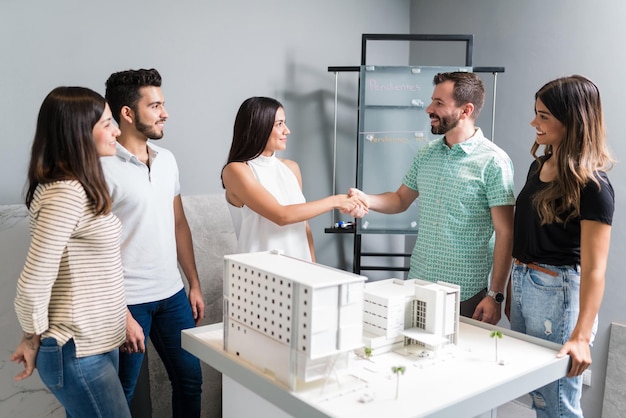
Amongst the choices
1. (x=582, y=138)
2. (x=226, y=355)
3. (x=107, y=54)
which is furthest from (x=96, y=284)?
(x=582, y=138)

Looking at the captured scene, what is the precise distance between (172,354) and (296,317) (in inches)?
40.0

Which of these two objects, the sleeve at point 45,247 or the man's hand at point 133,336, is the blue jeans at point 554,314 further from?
the sleeve at point 45,247

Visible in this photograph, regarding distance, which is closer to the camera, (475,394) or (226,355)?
(475,394)

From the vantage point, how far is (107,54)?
250 centimetres

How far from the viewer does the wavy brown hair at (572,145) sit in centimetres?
171

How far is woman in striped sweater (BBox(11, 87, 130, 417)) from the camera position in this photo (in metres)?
1.46

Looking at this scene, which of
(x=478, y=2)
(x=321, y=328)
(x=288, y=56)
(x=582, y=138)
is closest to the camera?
(x=321, y=328)

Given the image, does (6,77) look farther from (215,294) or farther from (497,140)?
(497,140)

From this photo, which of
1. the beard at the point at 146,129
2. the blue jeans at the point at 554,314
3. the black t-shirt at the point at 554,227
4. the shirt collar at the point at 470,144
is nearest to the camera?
the black t-shirt at the point at 554,227

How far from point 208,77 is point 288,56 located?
0.52 m

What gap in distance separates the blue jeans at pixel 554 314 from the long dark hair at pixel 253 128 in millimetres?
1053

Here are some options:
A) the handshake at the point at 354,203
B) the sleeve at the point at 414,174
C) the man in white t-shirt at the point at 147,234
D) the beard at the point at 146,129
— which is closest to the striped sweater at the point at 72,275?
the man in white t-shirt at the point at 147,234

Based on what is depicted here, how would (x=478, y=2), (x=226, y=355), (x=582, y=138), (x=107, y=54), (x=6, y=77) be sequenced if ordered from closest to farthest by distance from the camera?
(x=226, y=355) < (x=582, y=138) < (x=6, y=77) < (x=107, y=54) < (x=478, y=2)

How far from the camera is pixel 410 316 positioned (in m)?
1.62
